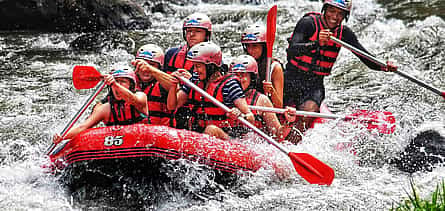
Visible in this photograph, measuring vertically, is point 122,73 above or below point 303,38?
below

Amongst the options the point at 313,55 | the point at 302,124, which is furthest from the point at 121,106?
the point at 313,55

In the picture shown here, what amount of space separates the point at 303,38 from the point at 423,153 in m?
1.81

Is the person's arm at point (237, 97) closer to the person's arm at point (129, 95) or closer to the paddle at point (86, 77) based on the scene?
the person's arm at point (129, 95)

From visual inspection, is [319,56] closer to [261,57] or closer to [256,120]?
[261,57]

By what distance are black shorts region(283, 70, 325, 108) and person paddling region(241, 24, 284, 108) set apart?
0.28 meters

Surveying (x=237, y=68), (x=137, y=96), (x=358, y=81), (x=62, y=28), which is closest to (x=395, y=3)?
(x=358, y=81)

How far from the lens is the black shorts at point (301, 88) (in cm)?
655

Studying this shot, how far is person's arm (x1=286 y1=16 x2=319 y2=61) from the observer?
646cm

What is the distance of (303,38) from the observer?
6527mm

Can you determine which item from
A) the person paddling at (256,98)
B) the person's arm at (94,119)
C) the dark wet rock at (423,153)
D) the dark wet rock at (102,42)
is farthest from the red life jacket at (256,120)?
the dark wet rock at (102,42)

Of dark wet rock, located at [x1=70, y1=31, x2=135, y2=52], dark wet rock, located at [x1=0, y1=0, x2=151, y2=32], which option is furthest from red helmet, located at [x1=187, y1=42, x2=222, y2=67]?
dark wet rock, located at [x1=0, y1=0, x2=151, y2=32]

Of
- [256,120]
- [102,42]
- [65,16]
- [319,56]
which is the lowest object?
[102,42]

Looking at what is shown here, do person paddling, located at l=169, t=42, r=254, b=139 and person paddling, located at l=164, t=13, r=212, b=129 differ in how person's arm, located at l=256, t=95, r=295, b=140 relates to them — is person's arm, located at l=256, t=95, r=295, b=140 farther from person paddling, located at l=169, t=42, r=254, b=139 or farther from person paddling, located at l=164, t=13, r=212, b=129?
person paddling, located at l=164, t=13, r=212, b=129

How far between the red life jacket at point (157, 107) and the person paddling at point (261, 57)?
1.08 m
